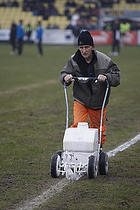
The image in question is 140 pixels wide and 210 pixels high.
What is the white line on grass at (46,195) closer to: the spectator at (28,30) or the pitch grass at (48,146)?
the pitch grass at (48,146)

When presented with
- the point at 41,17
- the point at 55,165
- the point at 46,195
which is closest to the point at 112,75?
the point at 55,165

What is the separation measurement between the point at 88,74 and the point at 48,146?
212 centimetres

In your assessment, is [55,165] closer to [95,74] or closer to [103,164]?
[103,164]

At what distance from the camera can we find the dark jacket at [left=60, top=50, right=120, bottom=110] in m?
6.30

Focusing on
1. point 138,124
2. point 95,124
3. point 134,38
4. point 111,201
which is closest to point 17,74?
point 138,124

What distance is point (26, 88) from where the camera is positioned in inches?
638

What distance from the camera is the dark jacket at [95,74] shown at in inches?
248

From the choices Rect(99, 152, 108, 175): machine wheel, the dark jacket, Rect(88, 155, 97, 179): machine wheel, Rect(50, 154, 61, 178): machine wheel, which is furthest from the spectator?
Rect(88, 155, 97, 179): machine wheel

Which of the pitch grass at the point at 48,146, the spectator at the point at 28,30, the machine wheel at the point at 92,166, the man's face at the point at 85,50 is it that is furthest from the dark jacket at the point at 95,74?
the spectator at the point at 28,30

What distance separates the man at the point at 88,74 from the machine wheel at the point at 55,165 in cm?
73

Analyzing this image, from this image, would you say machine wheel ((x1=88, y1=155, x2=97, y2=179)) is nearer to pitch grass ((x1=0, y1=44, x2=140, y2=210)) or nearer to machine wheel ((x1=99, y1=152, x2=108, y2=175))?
pitch grass ((x1=0, y1=44, x2=140, y2=210))

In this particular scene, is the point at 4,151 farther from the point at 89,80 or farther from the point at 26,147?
the point at 89,80

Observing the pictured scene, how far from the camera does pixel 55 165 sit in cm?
591

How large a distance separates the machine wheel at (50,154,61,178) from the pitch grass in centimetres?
10
